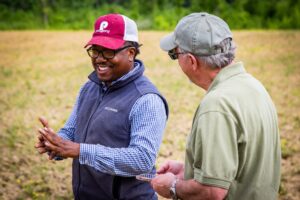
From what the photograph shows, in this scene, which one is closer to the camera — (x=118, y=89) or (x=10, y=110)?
(x=118, y=89)

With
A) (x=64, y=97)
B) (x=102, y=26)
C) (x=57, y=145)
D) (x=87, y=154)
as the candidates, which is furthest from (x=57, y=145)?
(x=64, y=97)

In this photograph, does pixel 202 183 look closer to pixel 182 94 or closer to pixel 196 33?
pixel 196 33

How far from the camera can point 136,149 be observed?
8.16 feet

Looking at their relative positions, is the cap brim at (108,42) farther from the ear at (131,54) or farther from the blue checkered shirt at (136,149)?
the blue checkered shirt at (136,149)

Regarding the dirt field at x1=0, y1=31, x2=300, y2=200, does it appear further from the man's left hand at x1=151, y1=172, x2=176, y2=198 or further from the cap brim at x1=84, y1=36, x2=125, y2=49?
the man's left hand at x1=151, y1=172, x2=176, y2=198

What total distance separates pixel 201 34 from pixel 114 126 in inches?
31.5

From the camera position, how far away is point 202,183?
192 cm

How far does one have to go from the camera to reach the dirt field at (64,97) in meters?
5.70

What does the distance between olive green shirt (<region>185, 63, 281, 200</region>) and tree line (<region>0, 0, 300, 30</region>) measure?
3074 cm

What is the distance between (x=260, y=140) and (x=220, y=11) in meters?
37.1

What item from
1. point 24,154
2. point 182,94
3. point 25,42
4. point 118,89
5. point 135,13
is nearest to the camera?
point 118,89

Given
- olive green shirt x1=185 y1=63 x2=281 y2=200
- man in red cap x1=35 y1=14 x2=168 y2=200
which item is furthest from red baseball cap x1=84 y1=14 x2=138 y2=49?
olive green shirt x1=185 y1=63 x2=281 y2=200

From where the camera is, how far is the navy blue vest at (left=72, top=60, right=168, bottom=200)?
8.55ft

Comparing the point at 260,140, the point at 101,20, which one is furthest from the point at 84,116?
the point at 260,140
